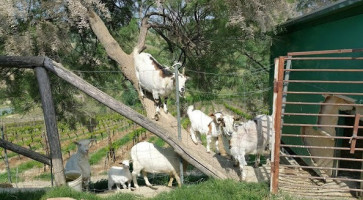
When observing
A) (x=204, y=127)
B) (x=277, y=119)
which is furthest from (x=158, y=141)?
(x=277, y=119)

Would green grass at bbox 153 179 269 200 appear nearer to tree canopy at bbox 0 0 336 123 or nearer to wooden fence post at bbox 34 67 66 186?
tree canopy at bbox 0 0 336 123

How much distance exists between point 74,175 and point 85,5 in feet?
13.6

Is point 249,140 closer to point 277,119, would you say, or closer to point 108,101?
point 277,119

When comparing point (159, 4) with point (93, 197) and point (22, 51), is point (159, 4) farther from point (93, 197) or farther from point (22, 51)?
point (93, 197)

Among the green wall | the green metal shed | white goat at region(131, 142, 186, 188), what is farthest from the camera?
white goat at region(131, 142, 186, 188)

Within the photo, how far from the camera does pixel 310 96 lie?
7.78 meters

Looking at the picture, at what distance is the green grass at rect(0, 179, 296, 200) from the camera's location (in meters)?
5.64

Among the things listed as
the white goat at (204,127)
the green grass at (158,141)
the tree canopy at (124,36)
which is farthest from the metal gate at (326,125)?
the green grass at (158,141)

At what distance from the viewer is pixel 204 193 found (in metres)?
5.75

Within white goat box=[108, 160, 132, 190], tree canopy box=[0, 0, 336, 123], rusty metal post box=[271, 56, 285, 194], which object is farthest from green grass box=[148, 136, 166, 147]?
rusty metal post box=[271, 56, 285, 194]

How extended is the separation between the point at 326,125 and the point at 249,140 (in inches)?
86.4

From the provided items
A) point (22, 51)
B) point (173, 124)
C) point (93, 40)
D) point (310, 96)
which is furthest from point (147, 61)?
point (93, 40)

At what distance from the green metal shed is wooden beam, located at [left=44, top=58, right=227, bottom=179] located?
1927mm

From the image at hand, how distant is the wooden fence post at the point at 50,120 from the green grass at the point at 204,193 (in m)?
0.44
